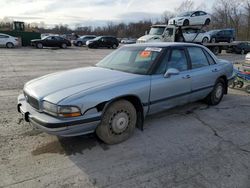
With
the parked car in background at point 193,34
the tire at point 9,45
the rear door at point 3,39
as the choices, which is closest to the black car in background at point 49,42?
the tire at point 9,45

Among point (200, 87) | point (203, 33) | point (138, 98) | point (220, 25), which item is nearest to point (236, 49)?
point (203, 33)

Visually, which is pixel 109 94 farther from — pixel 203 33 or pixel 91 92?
pixel 203 33

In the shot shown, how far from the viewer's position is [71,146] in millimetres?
3564

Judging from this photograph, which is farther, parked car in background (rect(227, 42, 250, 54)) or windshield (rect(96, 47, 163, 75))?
parked car in background (rect(227, 42, 250, 54))

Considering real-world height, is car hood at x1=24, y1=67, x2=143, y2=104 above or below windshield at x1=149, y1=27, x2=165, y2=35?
below

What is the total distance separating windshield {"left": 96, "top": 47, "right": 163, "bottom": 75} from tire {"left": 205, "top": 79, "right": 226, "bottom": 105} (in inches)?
80.4

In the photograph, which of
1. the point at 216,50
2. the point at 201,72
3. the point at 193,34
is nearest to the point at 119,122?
the point at 201,72

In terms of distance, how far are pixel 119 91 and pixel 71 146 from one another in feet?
3.69

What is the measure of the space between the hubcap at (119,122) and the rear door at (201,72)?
5.79 feet

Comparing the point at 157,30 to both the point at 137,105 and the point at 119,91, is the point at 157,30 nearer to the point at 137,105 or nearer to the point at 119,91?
the point at 137,105

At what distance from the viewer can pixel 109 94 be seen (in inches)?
131

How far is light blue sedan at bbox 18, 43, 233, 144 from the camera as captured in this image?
3.10 meters

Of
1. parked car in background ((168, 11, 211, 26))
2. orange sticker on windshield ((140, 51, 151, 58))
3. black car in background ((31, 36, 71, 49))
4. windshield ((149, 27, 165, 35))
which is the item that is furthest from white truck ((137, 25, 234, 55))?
black car in background ((31, 36, 71, 49))

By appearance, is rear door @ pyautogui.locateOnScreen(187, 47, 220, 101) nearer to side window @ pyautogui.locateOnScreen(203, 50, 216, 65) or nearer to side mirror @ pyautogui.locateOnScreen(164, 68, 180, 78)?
side window @ pyautogui.locateOnScreen(203, 50, 216, 65)
